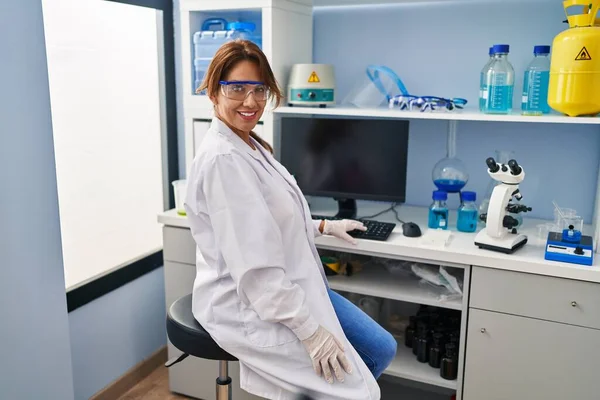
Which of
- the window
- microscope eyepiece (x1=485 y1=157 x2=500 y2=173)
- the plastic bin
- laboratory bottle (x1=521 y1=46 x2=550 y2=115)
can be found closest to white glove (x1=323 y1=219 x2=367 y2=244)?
microscope eyepiece (x1=485 y1=157 x2=500 y2=173)

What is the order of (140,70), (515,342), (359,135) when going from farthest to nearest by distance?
(140,70) < (359,135) < (515,342)

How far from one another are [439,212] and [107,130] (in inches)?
54.9

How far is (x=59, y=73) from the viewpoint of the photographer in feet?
7.04

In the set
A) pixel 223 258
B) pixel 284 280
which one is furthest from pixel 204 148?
pixel 284 280

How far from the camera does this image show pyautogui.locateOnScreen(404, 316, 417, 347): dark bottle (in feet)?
7.44

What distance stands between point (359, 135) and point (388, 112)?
180 millimetres

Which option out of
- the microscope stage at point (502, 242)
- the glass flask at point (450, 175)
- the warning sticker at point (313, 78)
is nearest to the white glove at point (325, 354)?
the microscope stage at point (502, 242)

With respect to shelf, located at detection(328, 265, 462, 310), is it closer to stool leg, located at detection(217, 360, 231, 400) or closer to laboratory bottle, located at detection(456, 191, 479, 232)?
laboratory bottle, located at detection(456, 191, 479, 232)

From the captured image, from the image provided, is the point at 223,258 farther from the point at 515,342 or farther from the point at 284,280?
the point at 515,342

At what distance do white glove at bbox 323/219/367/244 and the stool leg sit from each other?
585 mm

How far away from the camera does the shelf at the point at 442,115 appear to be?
6.09 ft

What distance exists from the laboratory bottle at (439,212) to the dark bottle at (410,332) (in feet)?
1.33

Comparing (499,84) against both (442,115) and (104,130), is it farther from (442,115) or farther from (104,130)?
(104,130)

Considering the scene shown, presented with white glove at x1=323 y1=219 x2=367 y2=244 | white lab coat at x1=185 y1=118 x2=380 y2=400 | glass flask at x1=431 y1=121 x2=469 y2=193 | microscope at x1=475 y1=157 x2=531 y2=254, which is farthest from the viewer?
glass flask at x1=431 y1=121 x2=469 y2=193
